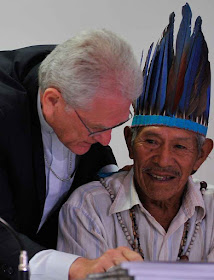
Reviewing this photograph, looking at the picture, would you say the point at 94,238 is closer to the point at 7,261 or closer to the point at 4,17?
the point at 7,261

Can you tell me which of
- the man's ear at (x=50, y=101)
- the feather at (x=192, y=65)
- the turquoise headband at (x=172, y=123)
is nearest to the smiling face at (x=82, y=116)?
the man's ear at (x=50, y=101)

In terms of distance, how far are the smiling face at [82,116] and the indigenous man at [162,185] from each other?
0.23 meters

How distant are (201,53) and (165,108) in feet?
0.73

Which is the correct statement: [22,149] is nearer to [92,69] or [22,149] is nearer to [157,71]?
[92,69]

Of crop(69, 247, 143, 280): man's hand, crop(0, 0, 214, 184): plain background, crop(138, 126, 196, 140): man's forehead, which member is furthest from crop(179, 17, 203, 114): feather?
crop(0, 0, 214, 184): plain background

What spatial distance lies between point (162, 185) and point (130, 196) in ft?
0.39

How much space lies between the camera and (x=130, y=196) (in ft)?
6.29

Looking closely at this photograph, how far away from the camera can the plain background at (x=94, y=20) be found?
275 cm

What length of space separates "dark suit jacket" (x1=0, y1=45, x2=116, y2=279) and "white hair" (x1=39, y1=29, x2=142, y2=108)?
140 millimetres

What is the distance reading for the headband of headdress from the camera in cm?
194

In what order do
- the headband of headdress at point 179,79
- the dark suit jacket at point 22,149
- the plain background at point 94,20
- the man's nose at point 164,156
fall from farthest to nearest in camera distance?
1. the plain background at point 94,20
2. the headband of headdress at point 179,79
3. the man's nose at point 164,156
4. the dark suit jacket at point 22,149

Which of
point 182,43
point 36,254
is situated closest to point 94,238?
point 36,254

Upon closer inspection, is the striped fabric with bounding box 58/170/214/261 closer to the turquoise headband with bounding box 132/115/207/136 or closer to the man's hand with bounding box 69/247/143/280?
the turquoise headband with bounding box 132/115/207/136

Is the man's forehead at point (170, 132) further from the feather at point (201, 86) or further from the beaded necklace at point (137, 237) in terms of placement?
the beaded necklace at point (137, 237)
